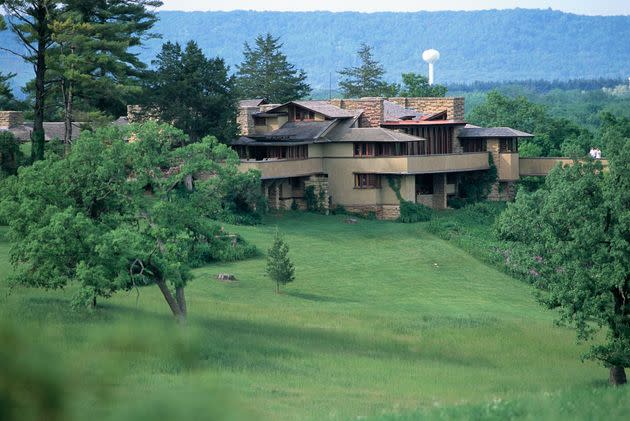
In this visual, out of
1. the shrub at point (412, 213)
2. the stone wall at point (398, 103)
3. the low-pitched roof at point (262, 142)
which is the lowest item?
the shrub at point (412, 213)

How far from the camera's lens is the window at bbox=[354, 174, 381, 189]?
5475cm

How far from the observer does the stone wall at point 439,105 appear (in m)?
61.9

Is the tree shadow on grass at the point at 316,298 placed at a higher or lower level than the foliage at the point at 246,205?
lower

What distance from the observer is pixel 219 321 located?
29312 millimetres

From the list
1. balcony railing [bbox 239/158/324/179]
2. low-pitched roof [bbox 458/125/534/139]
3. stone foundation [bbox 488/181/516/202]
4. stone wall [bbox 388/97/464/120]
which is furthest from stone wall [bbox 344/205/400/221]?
stone wall [bbox 388/97/464/120]

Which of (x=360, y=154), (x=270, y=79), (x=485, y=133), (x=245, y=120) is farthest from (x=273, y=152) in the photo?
(x=270, y=79)

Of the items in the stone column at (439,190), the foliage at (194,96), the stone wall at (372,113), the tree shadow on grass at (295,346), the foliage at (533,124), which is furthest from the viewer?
the foliage at (533,124)

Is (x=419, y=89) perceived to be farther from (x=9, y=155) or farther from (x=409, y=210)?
(x=9, y=155)

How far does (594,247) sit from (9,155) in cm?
3038

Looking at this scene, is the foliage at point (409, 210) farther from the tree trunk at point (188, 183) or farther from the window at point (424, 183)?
the tree trunk at point (188, 183)

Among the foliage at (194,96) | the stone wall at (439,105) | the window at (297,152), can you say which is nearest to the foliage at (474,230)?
the stone wall at (439,105)

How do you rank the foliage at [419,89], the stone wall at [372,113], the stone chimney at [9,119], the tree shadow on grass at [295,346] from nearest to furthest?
the tree shadow on grass at [295,346] → the stone chimney at [9,119] → the stone wall at [372,113] → the foliage at [419,89]

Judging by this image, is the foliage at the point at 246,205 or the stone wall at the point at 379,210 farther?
the stone wall at the point at 379,210

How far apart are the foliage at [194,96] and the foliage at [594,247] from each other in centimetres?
2850
